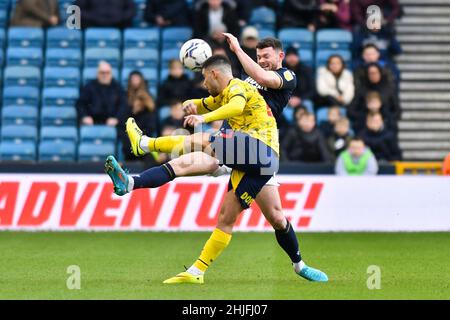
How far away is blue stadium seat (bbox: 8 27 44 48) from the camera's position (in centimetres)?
2019

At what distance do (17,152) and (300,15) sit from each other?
210 inches

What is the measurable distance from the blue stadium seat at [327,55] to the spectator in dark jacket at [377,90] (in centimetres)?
98

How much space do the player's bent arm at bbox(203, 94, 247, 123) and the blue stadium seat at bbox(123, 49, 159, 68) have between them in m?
9.59

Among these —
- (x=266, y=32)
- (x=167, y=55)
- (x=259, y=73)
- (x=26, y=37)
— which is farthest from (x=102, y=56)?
(x=259, y=73)

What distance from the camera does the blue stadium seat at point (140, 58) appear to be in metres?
19.9

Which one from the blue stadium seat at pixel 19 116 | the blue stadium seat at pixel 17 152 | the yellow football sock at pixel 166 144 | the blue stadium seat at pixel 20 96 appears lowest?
the blue stadium seat at pixel 17 152

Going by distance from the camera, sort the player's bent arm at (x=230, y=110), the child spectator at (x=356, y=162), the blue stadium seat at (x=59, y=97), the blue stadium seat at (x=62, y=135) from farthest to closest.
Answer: the blue stadium seat at (x=59, y=97) → the blue stadium seat at (x=62, y=135) → the child spectator at (x=356, y=162) → the player's bent arm at (x=230, y=110)

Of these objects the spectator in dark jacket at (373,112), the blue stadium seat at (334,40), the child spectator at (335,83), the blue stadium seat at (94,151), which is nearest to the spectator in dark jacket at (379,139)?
the spectator in dark jacket at (373,112)

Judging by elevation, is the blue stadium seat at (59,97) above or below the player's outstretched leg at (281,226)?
below

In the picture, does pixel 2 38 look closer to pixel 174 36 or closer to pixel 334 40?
pixel 174 36

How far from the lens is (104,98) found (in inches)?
727

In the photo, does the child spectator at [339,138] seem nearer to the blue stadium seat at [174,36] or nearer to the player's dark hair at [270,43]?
the blue stadium seat at [174,36]
